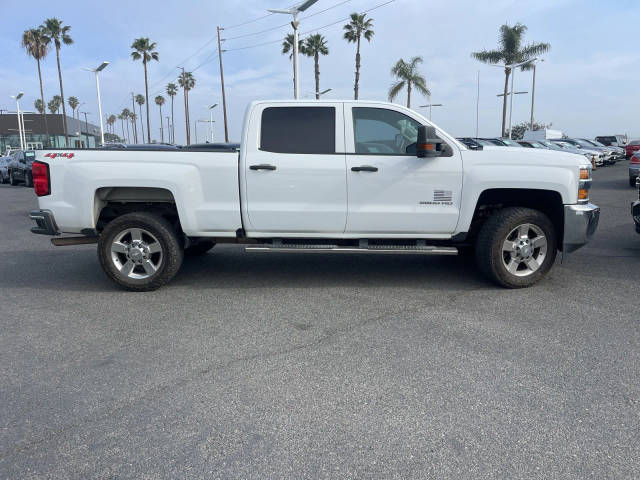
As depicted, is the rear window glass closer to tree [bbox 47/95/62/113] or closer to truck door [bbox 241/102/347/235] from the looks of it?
truck door [bbox 241/102/347/235]

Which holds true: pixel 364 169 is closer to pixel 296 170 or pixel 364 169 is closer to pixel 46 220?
pixel 296 170

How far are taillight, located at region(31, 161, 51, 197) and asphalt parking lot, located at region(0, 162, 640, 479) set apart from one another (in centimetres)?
116

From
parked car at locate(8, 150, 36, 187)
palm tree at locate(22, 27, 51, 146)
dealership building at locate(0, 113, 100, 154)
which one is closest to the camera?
parked car at locate(8, 150, 36, 187)

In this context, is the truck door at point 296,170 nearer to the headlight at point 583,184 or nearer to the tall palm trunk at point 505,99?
the headlight at point 583,184

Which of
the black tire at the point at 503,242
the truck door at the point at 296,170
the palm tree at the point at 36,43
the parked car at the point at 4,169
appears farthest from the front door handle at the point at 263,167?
the palm tree at the point at 36,43

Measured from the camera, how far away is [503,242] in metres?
5.80

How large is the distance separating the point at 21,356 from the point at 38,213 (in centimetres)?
228

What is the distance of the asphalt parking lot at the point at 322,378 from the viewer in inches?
109

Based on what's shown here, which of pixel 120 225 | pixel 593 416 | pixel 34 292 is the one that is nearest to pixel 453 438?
pixel 593 416

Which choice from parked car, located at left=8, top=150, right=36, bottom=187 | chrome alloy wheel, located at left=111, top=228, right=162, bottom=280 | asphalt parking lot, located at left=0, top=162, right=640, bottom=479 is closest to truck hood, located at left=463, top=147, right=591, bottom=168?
asphalt parking lot, located at left=0, top=162, right=640, bottom=479

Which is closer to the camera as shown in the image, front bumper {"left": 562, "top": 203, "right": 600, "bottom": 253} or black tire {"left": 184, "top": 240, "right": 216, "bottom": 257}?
front bumper {"left": 562, "top": 203, "right": 600, "bottom": 253}

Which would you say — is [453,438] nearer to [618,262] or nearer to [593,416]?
[593,416]

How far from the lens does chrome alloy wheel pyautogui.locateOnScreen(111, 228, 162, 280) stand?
5895 mm

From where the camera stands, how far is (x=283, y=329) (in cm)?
470
